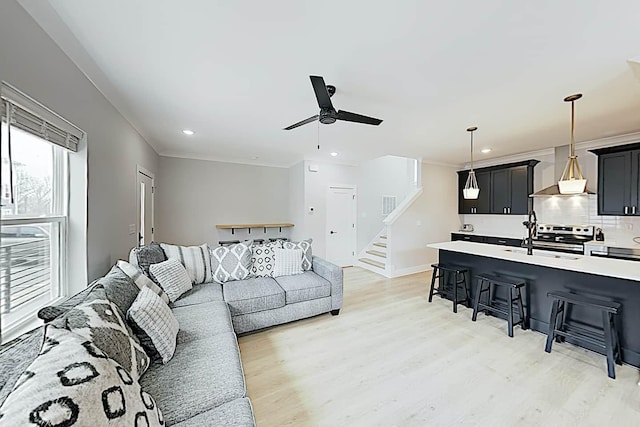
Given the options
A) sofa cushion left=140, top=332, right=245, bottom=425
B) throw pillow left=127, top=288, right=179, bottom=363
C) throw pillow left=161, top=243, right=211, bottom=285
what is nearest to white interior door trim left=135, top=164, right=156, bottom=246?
throw pillow left=161, top=243, right=211, bottom=285

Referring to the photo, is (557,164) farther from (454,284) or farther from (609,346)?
(609,346)

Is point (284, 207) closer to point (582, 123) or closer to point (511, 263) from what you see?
point (511, 263)

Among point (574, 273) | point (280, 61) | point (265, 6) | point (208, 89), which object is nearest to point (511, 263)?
point (574, 273)

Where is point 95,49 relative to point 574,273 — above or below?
above

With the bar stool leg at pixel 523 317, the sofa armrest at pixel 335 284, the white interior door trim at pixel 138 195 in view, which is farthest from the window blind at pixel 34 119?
the bar stool leg at pixel 523 317

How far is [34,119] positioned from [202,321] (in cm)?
170

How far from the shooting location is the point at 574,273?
9.09 ft

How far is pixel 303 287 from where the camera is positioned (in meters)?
3.16

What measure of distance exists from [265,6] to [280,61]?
533 millimetres

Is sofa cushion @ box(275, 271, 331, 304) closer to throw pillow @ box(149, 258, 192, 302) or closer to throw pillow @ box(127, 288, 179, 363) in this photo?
throw pillow @ box(149, 258, 192, 302)

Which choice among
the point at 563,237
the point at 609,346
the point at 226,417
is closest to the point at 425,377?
the point at 609,346

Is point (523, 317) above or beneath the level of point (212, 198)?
beneath

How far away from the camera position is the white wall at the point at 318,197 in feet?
18.5

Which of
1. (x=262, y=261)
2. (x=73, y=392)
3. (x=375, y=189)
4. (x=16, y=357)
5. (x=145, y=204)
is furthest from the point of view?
(x=375, y=189)
